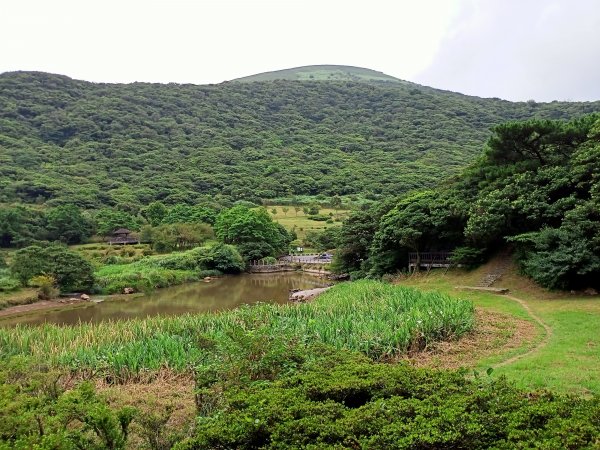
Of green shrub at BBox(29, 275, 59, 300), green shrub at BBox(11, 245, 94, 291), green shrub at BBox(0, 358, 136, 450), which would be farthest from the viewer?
green shrub at BBox(11, 245, 94, 291)

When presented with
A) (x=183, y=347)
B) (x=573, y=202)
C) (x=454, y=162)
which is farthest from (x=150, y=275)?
(x=454, y=162)

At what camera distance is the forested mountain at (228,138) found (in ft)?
253

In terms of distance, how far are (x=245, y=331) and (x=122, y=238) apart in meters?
46.3

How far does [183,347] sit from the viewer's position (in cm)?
1146

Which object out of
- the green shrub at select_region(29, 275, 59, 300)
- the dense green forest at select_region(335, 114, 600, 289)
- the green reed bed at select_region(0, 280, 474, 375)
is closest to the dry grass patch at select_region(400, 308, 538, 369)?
the green reed bed at select_region(0, 280, 474, 375)

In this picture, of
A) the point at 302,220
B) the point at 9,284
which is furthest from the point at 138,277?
the point at 302,220

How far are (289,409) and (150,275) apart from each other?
102 ft

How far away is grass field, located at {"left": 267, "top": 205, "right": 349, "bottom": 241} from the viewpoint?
194 ft

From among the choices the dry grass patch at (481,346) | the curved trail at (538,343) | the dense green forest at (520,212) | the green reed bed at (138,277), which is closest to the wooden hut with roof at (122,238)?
the green reed bed at (138,277)

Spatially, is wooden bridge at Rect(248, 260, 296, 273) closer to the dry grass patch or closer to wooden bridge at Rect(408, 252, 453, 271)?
wooden bridge at Rect(408, 252, 453, 271)

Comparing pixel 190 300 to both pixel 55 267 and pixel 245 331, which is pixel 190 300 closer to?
pixel 55 267

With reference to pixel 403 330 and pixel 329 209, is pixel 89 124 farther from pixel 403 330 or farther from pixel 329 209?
pixel 403 330

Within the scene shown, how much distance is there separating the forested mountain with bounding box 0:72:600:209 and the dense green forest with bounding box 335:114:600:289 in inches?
Result: 1874

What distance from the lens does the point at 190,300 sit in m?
30.1
